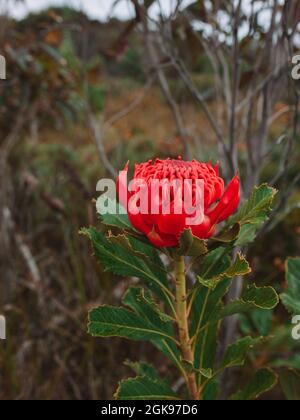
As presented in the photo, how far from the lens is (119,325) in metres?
0.91

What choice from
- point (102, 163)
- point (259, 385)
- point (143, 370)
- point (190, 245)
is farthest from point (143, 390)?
point (102, 163)

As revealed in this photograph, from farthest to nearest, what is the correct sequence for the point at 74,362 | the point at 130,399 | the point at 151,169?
the point at 74,362 < the point at 130,399 < the point at 151,169

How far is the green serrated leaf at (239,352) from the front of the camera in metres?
0.97

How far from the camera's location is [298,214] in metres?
2.09

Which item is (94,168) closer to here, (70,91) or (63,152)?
(63,152)

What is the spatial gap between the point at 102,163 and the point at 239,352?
3.18ft

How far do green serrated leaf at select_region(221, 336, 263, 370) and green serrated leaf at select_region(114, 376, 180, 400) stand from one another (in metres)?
0.12

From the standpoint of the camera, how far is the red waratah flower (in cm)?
77

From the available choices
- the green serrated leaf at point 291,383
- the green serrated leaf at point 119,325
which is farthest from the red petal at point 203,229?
the green serrated leaf at point 291,383

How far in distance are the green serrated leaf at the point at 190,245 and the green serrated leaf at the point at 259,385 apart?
0.36 meters

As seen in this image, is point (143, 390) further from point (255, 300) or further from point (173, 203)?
point (173, 203)

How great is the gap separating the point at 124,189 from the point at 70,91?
188 cm

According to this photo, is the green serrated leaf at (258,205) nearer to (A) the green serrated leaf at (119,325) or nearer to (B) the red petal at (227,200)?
(B) the red petal at (227,200)
